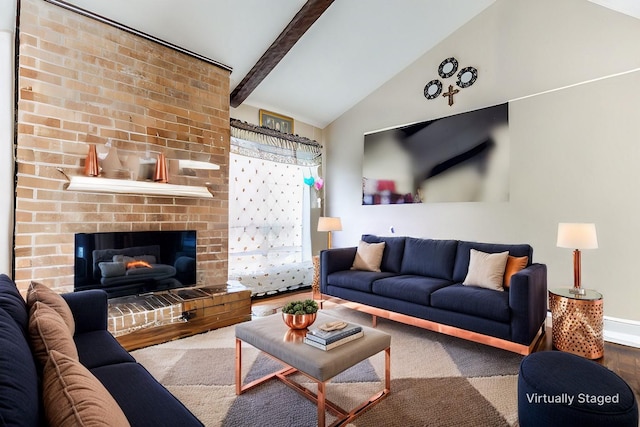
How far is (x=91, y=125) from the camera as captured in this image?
282 cm

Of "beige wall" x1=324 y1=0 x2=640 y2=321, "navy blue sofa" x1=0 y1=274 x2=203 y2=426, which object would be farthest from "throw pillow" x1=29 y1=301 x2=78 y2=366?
"beige wall" x1=324 y1=0 x2=640 y2=321

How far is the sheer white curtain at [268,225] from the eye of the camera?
429cm

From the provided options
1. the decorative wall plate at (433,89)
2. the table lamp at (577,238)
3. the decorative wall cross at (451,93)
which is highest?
the decorative wall plate at (433,89)

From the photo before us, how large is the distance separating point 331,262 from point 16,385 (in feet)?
10.3

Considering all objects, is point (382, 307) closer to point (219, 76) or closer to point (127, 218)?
point (127, 218)

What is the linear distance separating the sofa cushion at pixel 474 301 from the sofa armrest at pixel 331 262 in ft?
4.03

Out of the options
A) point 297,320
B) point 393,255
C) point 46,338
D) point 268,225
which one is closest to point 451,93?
point 393,255

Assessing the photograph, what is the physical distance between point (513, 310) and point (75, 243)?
3.50m

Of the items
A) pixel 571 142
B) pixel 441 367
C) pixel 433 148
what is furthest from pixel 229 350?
pixel 571 142

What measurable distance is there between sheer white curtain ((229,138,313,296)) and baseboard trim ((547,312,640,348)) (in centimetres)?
350

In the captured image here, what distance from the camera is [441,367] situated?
2.40 meters

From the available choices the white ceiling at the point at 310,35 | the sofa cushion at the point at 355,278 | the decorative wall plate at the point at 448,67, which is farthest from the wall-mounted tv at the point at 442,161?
the sofa cushion at the point at 355,278

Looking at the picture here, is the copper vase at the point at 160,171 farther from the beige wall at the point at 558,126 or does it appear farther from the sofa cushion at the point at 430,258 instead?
the beige wall at the point at 558,126

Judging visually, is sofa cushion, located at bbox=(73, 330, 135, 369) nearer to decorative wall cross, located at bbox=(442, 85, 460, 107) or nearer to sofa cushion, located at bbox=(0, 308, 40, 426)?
sofa cushion, located at bbox=(0, 308, 40, 426)
